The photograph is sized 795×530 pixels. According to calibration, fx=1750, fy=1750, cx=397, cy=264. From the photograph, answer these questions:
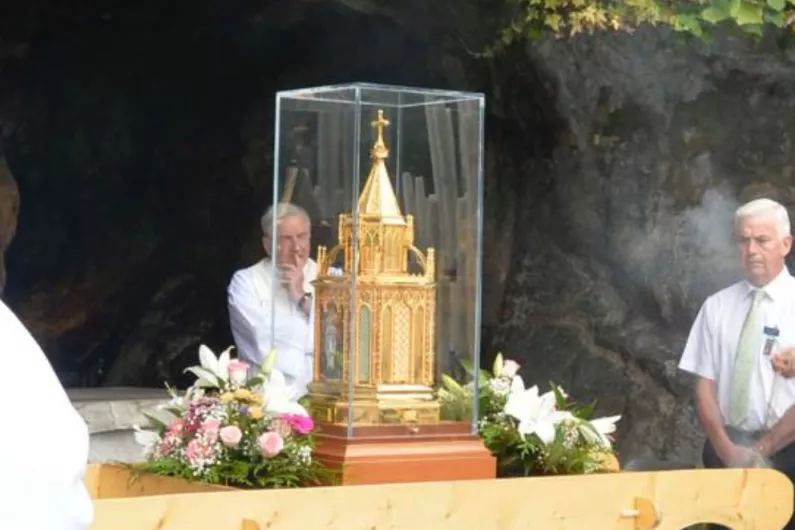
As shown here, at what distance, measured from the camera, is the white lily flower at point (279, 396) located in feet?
14.3

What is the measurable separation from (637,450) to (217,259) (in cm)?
284

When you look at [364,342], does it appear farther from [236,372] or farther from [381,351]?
[236,372]

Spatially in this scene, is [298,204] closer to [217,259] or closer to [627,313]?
[627,313]

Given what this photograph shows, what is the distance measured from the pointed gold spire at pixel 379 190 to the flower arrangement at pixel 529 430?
1.54 feet

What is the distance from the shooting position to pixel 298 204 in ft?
15.3

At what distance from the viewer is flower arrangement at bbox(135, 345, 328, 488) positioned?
13.8ft

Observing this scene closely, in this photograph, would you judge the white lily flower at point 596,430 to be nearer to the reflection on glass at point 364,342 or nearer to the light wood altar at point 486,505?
the light wood altar at point 486,505

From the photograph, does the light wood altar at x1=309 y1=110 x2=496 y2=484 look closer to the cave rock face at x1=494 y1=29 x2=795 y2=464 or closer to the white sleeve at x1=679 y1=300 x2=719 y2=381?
the white sleeve at x1=679 y1=300 x2=719 y2=381

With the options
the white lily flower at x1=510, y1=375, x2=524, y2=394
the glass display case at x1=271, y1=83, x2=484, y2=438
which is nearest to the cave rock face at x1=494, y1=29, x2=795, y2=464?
the white lily flower at x1=510, y1=375, x2=524, y2=394

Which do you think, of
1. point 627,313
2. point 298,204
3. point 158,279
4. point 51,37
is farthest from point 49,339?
point 298,204

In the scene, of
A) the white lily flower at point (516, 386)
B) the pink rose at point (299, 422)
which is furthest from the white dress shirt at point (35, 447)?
the white lily flower at point (516, 386)

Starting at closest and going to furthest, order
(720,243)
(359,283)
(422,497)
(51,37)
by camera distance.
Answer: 1. (422,497)
2. (359,283)
3. (720,243)
4. (51,37)

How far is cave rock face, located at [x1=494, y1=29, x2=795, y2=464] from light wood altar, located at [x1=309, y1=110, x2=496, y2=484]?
3856 mm

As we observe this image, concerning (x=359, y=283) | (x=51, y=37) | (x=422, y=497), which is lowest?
(x=422, y=497)
